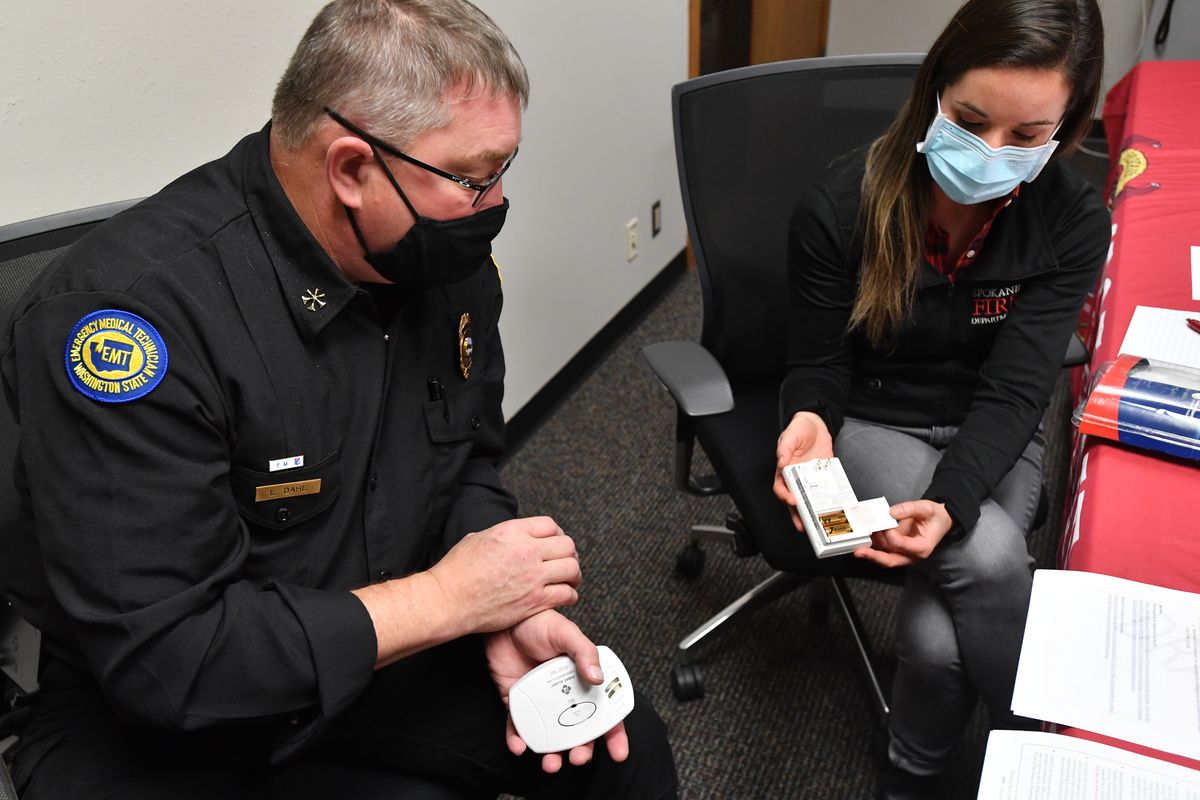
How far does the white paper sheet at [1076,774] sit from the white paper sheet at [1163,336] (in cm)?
65

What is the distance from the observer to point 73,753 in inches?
35.4

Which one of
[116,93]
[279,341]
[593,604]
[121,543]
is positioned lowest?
[593,604]

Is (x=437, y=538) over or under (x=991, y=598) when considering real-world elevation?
over

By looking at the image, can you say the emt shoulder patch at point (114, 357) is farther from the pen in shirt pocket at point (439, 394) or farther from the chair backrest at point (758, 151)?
the chair backrest at point (758, 151)

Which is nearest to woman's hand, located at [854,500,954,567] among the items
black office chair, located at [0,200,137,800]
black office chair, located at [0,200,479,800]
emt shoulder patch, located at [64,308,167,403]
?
black office chair, located at [0,200,479,800]

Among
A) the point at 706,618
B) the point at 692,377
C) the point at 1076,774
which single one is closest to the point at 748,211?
the point at 692,377

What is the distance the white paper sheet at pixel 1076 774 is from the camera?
68cm

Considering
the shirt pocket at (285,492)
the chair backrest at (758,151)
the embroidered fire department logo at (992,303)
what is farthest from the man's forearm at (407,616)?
the embroidered fire department logo at (992,303)

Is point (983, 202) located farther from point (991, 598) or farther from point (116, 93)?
point (116, 93)

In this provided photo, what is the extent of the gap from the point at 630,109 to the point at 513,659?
1901 mm

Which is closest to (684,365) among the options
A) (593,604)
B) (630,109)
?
(593,604)

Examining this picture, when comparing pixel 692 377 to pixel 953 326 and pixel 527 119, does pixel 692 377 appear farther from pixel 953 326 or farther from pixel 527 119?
pixel 527 119

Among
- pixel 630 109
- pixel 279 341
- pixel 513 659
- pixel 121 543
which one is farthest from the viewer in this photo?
pixel 630 109

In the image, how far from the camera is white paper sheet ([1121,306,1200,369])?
1.17 metres
